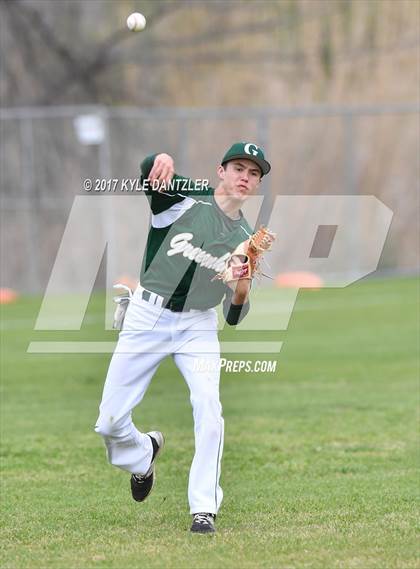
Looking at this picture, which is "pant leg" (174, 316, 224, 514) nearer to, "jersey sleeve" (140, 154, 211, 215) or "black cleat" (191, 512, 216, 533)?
"black cleat" (191, 512, 216, 533)

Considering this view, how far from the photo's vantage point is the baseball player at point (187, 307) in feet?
22.1

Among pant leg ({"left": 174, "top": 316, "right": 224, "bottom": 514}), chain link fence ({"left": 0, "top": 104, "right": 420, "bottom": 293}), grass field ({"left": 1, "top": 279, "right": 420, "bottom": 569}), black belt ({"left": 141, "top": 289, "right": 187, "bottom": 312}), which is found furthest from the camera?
chain link fence ({"left": 0, "top": 104, "right": 420, "bottom": 293})

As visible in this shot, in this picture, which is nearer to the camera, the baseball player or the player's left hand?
the player's left hand

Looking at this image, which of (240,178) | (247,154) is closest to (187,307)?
(240,178)

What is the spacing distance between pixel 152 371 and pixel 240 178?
1.27 metres

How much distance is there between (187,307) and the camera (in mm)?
6969

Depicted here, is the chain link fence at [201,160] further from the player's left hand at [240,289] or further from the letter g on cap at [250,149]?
the player's left hand at [240,289]

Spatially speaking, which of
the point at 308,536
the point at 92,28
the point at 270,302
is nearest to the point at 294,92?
the point at 92,28

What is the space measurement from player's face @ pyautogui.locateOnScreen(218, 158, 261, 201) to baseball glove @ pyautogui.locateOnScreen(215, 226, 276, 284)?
35cm

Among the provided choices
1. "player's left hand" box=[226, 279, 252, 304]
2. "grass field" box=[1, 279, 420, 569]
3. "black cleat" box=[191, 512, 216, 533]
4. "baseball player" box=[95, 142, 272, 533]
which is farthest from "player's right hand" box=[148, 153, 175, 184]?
"grass field" box=[1, 279, 420, 569]

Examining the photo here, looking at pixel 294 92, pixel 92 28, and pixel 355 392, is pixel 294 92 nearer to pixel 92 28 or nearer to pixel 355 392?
pixel 92 28

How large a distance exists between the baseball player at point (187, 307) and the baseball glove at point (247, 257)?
0.06 metres

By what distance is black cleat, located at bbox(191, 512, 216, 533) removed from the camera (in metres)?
6.57

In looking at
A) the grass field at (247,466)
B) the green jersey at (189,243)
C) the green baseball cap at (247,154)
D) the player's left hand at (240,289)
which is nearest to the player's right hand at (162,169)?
the green jersey at (189,243)
